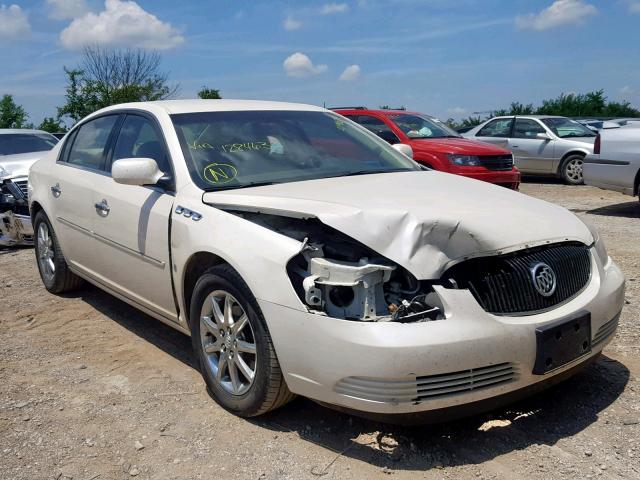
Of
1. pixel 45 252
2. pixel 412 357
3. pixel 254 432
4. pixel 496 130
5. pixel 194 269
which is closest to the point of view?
pixel 412 357

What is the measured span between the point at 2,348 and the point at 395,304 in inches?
125

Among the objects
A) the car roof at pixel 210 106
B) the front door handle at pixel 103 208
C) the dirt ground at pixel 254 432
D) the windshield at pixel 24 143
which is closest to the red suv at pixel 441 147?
the windshield at pixel 24 143

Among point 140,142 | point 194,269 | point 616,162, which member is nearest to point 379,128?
point 616,162

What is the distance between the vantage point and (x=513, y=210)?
10.9 ft

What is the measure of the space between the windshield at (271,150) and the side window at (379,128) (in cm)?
623

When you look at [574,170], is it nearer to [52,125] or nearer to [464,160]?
[464,160]

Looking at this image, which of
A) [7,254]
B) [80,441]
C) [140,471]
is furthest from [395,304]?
[7,254]

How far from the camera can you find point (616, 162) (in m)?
9.29

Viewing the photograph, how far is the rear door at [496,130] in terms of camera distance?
14.5m

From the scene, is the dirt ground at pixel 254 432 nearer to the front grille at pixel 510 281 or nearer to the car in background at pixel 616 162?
the front grille at pixel 510 281

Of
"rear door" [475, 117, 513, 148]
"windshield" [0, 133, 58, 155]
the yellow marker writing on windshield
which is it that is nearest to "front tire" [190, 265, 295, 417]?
the yellow marker writing on windshield

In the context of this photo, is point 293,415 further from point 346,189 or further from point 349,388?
point 346,189

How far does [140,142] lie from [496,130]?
1165 centimetres

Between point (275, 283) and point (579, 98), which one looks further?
point (579, 98)
